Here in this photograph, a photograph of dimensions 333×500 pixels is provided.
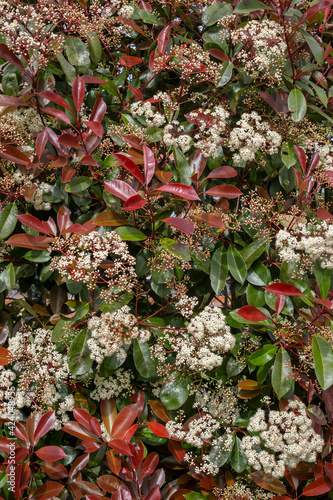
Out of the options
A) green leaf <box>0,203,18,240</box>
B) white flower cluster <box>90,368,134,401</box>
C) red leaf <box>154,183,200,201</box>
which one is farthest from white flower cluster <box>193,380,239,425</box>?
green leaf <box>0,203,18,240</box>

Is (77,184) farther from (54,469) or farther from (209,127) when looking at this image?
(54,469)

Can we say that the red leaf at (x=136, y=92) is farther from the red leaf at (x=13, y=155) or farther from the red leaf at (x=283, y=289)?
the red leaf at (x=283, y=289)

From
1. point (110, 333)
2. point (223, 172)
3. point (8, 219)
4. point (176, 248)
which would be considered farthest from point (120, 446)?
point (223, 172)

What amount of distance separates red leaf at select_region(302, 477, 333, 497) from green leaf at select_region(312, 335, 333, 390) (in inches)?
15.8

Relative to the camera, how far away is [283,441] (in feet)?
4.47

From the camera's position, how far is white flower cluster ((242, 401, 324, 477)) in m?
1.29

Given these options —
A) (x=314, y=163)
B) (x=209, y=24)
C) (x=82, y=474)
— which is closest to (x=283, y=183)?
(x=314, y=163)

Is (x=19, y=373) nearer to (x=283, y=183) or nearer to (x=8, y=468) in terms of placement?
(x=8, y=468)

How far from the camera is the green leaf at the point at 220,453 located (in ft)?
4.51

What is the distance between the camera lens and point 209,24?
1.59m

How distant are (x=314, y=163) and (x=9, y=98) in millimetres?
1126

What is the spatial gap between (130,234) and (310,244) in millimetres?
599

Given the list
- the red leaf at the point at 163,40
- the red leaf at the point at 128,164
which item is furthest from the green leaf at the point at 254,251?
the red leaf at the point at 163,40

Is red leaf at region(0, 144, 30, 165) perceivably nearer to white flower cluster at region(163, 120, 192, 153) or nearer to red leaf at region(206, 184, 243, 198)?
white flower cluster at region(163, 120, 192, 153)
